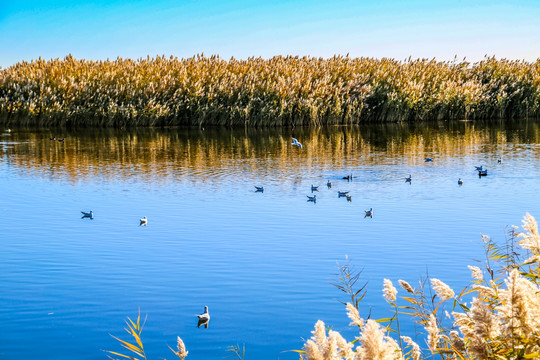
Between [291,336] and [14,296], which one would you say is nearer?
[291,336]

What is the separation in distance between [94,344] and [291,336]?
2.21m

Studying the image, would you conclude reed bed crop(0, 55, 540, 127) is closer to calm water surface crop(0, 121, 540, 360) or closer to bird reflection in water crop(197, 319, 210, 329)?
calm water surface crop(0, 121, 540, 360)

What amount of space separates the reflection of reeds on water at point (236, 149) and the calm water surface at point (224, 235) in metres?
0.20

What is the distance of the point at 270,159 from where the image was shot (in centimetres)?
2716

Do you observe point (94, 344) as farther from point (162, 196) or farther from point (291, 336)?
point (162, 196)

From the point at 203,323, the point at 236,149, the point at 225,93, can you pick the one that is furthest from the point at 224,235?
the point at 225,93

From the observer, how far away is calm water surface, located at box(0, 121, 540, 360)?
8406 millimetres

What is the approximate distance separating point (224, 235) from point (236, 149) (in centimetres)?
1690

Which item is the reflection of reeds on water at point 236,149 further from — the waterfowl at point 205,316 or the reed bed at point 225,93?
the waterfowl at point 205,316

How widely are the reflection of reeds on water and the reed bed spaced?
95.6 inches

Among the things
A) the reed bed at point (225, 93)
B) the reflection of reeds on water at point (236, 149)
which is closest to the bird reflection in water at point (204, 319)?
the reflection of reeds on water at point (236, 149)

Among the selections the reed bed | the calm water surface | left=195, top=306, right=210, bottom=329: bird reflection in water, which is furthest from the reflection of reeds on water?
left=195, top=306, right=210, bottom=329: bird reflection in water

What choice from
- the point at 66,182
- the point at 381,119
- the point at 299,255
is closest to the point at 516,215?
the point at 299,255

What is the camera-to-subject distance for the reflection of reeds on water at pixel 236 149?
2472 centimetres
